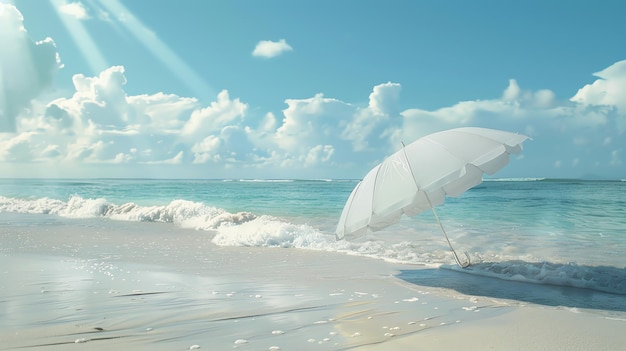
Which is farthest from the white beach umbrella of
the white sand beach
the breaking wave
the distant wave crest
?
the distant wave crest

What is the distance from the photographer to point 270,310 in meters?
5.36

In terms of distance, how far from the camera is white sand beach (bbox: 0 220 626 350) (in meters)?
4.26

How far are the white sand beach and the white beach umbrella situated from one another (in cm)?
111

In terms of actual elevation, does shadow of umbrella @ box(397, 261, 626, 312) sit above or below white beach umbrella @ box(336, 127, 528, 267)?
below

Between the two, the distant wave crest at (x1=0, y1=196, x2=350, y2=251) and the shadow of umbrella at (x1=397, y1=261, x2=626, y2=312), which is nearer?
the shadow of umbrella at (x1=397, y1=261, x2=626, y2=312)

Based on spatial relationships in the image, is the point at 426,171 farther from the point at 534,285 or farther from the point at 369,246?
the point at 369,246

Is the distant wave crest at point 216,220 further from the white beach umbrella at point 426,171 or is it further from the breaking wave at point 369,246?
the white beach umbrella at point 426,171

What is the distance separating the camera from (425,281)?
7273 mm

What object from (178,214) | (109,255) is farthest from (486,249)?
(178,214)

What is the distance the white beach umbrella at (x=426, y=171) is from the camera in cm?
615

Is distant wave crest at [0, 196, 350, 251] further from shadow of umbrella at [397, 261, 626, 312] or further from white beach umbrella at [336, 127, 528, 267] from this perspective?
white beach umbrella at [336, 127, 528, 267]

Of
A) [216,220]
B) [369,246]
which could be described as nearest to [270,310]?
[369,246]

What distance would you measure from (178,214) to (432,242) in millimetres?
12648

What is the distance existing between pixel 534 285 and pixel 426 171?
8.60 feet
